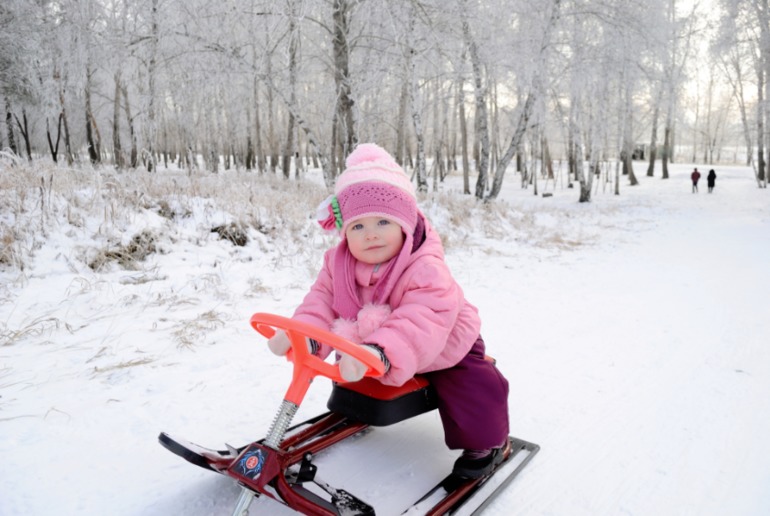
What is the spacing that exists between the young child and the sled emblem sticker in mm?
503

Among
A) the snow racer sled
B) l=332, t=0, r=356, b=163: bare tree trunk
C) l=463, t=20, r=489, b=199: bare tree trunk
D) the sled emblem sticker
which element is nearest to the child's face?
the snow racer sled

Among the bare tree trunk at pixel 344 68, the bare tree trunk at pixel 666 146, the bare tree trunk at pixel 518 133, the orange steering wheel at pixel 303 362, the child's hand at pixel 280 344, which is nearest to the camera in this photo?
the orange steering wheel at pixel 303 362

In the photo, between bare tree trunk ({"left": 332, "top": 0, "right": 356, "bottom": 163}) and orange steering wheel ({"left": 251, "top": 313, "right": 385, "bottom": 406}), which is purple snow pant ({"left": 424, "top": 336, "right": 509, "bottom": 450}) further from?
bare tree trunk ({"left": 332, "top": 0, "right": 356, "bottom": 163})

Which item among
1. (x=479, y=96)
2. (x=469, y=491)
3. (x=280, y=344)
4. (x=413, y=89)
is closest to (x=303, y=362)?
(x=280, y=344)

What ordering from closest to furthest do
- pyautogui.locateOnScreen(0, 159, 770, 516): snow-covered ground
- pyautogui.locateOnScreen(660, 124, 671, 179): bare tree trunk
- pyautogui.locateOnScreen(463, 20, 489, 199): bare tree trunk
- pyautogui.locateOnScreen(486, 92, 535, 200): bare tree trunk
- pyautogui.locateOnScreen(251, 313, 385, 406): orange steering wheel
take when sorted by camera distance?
1. pyautogui.locateOnScreen(251, 313, 385, 406): orange steering wheel
2. pyautogui.locateOnScreen(0, 159, 770, 516): snow-covered ground
3. pyautogui.locateOnScreen(463, 20, 489, 199): bare tree trunk
4. pyautogui.locateOnScreen(486, 92, 535, 200): bare tree trunk
5. pyautogui.locateOnScreen(660, 124, 671, 179): bare tree trunk

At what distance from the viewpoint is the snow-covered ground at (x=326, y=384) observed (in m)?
1.85

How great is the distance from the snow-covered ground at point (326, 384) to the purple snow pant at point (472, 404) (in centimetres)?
21

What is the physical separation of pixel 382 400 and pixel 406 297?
0.41m

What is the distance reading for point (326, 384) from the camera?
280 cm

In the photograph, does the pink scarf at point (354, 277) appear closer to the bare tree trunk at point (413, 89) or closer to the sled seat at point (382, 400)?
the sled seat at point (382, 400)

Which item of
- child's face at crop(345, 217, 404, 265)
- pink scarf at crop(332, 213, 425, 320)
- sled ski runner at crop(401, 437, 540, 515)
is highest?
child's face at crop(345, 217, 404, 265)

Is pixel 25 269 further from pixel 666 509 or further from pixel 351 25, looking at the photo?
pixel 351 25

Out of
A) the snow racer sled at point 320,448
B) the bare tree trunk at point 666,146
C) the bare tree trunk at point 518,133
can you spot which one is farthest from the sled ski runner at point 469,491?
the bare tree trunk at point 666,146

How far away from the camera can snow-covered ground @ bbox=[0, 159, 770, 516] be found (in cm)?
185
